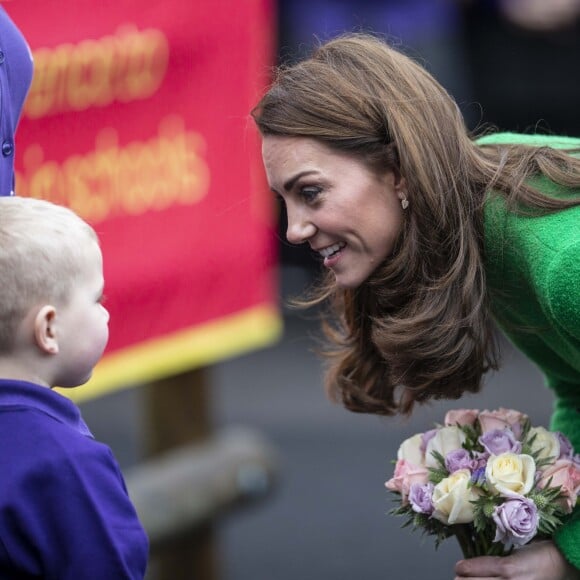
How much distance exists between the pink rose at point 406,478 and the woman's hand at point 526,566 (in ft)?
0.57

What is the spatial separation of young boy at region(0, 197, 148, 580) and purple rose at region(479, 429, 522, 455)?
0.77 meters

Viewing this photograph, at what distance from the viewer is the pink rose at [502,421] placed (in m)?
2.72

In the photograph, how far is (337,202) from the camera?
2592 mm

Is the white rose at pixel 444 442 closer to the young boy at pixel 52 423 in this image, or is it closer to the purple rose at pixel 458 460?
the purple rose at pixel 458 460

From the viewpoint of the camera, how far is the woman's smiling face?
2.59 metres

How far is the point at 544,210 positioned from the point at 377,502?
4418 millimetres

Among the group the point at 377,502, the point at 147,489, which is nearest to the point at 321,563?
the point at 377,502

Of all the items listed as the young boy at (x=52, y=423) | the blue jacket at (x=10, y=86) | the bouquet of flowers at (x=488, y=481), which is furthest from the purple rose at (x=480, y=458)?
the blue jacket at (x=10, y=86)

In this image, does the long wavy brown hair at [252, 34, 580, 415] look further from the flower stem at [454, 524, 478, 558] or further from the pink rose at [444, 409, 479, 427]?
the flower stem at [454, 524, 478, 558]

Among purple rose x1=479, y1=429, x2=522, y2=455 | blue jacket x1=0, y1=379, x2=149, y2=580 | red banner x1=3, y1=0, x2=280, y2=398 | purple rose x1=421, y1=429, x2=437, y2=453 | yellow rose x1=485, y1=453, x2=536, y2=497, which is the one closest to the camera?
blue jacket x1=0, y1=379, x2=149, y2=580

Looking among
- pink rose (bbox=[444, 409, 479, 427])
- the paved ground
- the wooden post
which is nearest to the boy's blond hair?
pink rose (bbox=[444, 409, 479, 427])

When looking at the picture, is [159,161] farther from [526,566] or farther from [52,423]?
[52,423]

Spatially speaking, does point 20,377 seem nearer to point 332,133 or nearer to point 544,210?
point 332,133

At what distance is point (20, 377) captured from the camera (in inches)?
86.5
